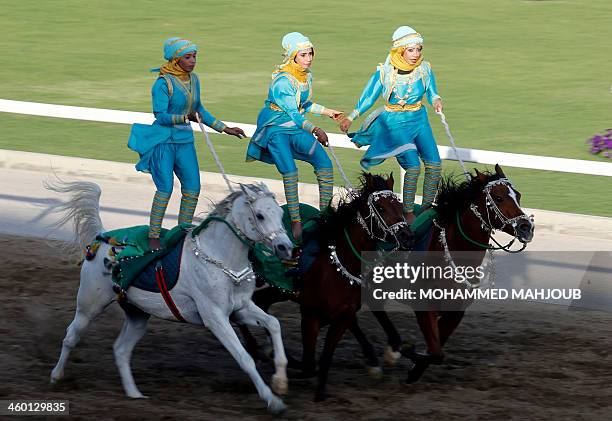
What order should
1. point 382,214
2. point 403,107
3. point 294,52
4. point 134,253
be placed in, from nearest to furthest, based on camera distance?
point 382,214, point 134,253, point 294,52, point 403,107

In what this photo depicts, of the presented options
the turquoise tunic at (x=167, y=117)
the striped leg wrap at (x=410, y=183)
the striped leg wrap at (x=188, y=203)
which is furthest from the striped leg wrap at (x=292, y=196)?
the striped leg wrap at (x=410, y=183)

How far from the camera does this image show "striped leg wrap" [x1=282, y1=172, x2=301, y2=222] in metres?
8.48

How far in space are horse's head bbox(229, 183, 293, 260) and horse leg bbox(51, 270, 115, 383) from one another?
1.07 m

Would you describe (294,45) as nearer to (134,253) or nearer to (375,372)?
(134,253)

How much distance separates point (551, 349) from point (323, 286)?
1.98 meters

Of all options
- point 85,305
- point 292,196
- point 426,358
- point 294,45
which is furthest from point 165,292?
point 294,45

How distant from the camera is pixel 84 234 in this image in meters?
8.31

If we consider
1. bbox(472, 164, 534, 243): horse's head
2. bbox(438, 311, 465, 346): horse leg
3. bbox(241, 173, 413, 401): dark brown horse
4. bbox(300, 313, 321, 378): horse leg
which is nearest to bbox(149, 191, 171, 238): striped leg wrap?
bbox(241, 173, 413, 401): dark brown horse

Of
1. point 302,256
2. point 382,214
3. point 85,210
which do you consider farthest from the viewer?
point 85,210

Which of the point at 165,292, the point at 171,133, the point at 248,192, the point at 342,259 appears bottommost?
the point at 165,292

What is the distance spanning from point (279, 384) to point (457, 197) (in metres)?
1.74

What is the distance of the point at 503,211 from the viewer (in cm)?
789

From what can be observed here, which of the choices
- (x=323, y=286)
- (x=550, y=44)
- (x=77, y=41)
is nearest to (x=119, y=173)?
(x=323, y=286)

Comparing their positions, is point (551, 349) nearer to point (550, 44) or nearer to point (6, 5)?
point (550, 44)
